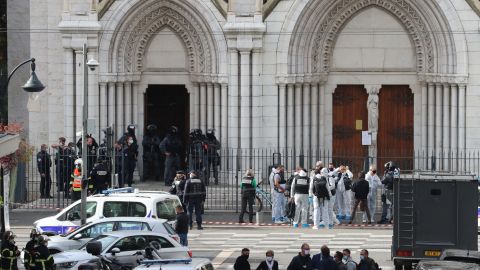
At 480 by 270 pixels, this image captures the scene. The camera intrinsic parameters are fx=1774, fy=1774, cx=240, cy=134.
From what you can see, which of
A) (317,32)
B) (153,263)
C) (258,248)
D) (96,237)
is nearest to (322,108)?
(317,32)

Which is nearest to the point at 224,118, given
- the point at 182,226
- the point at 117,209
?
the point at 117,209

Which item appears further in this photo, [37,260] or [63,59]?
[63,59]

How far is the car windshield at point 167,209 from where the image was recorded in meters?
41.8

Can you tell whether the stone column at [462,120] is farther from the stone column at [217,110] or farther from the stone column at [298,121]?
the stone column at [217,110]

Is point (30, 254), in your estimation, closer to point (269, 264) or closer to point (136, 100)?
point (269, 264)

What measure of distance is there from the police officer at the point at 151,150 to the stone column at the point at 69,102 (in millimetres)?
2177

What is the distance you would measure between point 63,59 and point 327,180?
9.95 meters

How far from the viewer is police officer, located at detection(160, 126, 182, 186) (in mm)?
51250

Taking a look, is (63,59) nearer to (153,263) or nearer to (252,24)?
(252,24)

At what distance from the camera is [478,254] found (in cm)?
3516

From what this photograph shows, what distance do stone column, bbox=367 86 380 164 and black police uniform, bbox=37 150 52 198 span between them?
373 inches

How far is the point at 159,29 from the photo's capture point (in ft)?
172

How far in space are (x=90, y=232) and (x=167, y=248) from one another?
7.71ft

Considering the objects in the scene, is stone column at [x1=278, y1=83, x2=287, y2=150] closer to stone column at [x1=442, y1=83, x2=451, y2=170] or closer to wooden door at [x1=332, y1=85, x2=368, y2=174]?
wooden door at [x1=332, y1=85, x2=368, y2=174]
